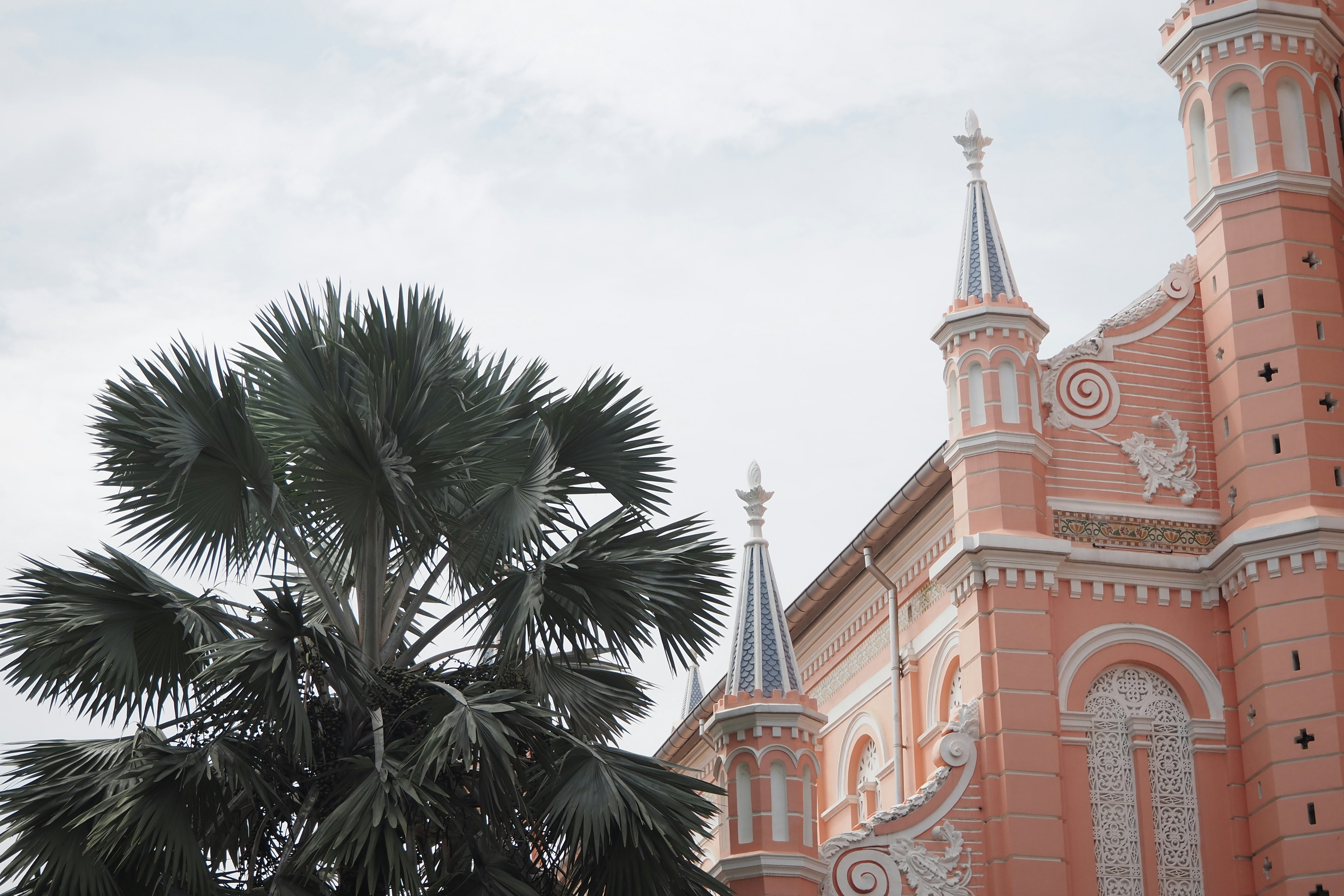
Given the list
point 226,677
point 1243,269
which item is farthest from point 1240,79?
point 226,677

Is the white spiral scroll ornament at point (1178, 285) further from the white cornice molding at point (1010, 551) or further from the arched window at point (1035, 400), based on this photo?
the white cornice molding at point (1010, 551)

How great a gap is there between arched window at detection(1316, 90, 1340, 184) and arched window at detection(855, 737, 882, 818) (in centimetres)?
1035

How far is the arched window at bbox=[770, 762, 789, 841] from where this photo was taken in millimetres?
21672

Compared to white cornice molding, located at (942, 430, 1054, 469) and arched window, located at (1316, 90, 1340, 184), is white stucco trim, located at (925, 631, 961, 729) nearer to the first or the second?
white cornice molding, located at (942, 430, 1054, 469)

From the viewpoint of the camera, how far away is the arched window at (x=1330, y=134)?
25.5 meters

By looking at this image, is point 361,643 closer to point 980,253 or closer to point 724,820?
point 724,820

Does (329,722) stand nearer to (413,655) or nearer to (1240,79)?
(413,655)

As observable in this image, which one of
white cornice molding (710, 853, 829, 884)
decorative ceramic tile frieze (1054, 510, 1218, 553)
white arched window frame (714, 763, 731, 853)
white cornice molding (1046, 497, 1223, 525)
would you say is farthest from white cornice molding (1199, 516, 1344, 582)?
white arched window frame (714, 763, 731, 853)

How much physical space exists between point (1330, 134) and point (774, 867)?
12.5m

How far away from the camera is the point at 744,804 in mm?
21938

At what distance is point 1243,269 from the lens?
24.9 m

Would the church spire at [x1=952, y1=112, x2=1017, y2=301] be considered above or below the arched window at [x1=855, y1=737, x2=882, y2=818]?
above

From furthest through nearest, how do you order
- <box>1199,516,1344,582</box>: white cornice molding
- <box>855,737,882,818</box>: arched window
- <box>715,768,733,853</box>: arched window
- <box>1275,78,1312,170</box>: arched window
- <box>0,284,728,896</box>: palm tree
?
<box>855,737,882,818</box>: arched window < <box>1275,78,1312,170</box>: arched window < <box>1199,516,1344,582</box>: white cornice molding < <box>715,768,733,853</box>: arched window < <box>0,284,728,896</box>: palm tree

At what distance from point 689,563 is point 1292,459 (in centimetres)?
875
